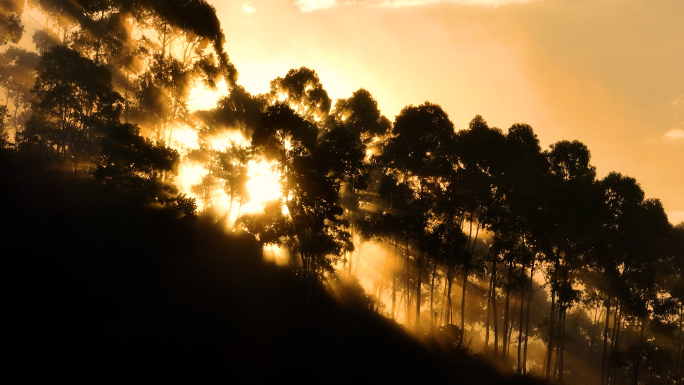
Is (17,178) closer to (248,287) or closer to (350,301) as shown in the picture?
(248,287)

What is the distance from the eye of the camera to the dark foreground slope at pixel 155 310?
56.1ft

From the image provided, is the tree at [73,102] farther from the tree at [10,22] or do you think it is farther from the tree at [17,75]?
the tree at [17,75]

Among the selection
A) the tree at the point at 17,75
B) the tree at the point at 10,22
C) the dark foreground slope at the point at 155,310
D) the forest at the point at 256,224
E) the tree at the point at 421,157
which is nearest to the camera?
the dark foreground slope at the point at 155,310

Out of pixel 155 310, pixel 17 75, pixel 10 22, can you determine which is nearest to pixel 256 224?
pixel 155 310

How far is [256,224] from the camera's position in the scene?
29312 millimetres


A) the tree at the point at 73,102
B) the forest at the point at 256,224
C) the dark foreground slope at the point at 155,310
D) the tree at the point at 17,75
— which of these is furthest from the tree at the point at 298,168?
the tree at the point at 17,75

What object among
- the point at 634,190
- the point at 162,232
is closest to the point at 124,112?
→ the point at 162,232

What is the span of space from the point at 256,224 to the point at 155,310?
934 cm

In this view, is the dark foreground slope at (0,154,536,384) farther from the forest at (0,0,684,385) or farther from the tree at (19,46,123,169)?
the tree at (19,46,123,169)

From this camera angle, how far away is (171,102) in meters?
35.2

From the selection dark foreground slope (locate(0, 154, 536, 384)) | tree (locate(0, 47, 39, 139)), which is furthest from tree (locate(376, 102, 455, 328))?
tree (locate(0, 47, 39, 139))

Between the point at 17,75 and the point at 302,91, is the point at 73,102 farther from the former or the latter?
the point at 17,75

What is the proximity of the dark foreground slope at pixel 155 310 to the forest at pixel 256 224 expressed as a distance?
114 mm

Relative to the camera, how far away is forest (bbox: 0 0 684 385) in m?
20.4
